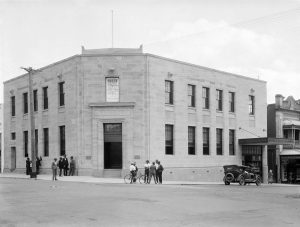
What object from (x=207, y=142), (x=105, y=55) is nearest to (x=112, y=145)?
(x=105, y=55)

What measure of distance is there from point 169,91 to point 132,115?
4387 millimetres

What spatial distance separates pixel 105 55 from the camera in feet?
124

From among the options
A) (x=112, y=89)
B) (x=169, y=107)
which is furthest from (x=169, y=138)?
(x=112, y=89)

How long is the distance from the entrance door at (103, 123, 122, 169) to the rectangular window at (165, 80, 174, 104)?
16.1ft

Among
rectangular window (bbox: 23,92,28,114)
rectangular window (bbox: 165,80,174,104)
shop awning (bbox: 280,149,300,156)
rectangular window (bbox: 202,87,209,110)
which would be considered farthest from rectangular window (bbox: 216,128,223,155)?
rectangular window (bbox: 23,92,28,114)

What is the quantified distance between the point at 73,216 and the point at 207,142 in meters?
31.6

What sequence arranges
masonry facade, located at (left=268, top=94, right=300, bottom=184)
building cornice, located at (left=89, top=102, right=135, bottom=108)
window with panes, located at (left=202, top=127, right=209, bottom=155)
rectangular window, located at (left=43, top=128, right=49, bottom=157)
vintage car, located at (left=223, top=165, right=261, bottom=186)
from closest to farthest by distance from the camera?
vintage car, located at (left=223, top=165, right=261, bottom=186)
building cornice, located at (left=89, top=102, right=135, bottom=108)
rectangular window, located at (left=43, top=128, right=49, bottom=157)
window with panes, located at (left=202, top=127, right=209, bottom=155)
masonry facade, located at (left=268, top=94, right=300, bottom=184)

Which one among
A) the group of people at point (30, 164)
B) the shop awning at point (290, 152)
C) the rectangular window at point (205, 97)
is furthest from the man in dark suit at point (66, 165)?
the shop awning at point (290, 152)

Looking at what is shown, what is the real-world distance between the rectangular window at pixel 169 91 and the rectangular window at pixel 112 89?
4.29 m

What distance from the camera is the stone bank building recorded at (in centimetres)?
3747

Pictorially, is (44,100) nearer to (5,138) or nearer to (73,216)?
(5,138)

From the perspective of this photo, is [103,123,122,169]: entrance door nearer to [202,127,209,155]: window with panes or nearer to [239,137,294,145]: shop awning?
[202,127,209,155]: window with panes

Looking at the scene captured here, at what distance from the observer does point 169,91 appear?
40.1 meters

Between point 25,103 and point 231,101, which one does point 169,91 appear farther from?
point 25,103
